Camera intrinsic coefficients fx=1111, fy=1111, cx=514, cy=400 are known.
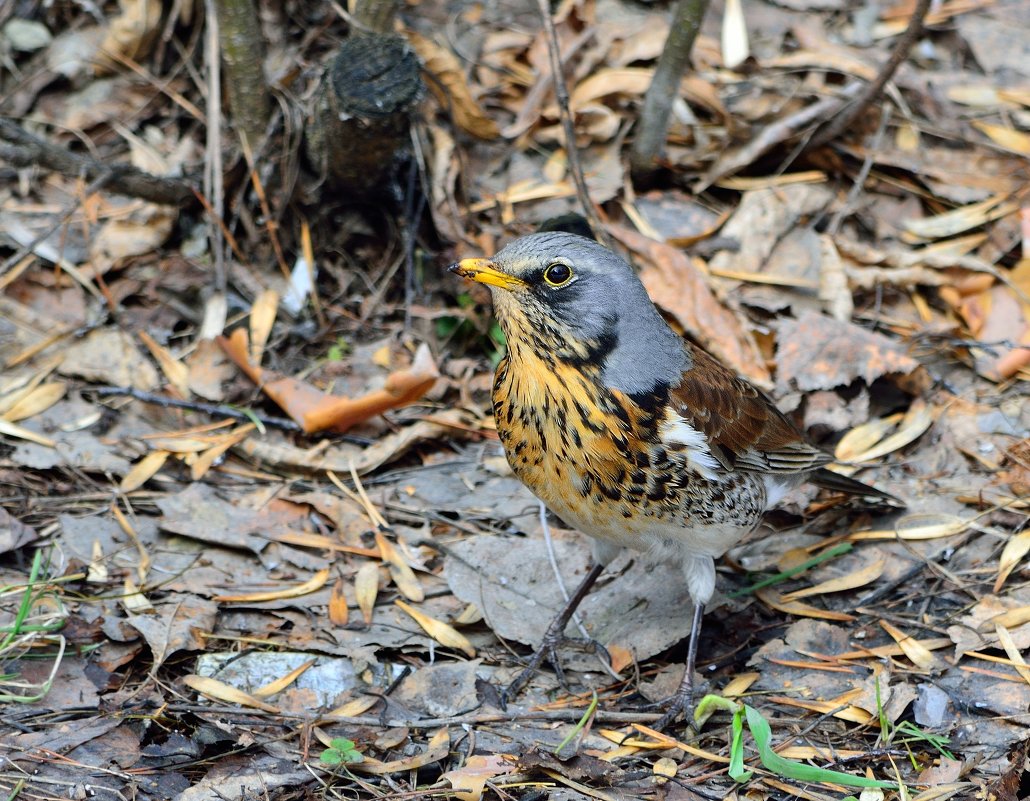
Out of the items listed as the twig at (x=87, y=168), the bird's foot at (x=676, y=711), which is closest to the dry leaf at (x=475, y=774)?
the bird's foot at (x=676, y=711)

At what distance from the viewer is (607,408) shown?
4297 mm

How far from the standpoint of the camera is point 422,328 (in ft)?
21.5

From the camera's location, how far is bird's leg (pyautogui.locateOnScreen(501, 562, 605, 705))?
16.1 feet

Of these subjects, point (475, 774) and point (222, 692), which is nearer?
point (475, 774)

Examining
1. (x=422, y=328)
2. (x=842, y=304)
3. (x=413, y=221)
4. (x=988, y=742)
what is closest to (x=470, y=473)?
(x=422, y=328)

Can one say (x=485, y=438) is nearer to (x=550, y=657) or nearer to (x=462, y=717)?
(x=550, y=657)

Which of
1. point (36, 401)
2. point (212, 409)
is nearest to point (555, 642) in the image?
point (212, 409)

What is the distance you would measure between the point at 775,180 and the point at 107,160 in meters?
4.21

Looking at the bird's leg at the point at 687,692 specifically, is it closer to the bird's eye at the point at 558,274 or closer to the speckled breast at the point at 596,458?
the speckled breast at the point at 596,458

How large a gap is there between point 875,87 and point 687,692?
3.91 metres

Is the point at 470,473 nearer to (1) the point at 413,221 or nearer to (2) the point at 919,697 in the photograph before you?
(1) the point at 413,221

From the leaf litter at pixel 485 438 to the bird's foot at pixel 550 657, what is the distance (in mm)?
55

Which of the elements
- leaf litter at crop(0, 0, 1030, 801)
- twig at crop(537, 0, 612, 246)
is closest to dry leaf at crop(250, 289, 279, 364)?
leaf litter at crop(0, 0, 1030, 801)

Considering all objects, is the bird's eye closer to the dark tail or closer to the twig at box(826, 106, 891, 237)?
the dark tail
